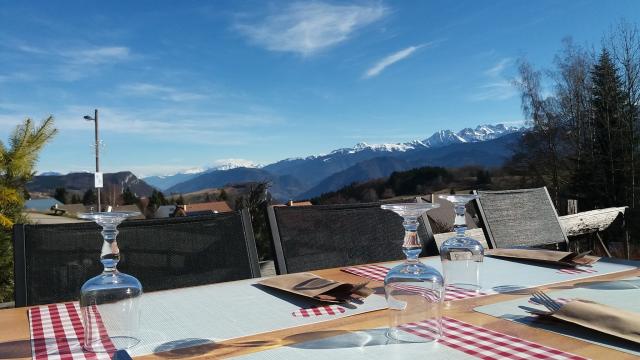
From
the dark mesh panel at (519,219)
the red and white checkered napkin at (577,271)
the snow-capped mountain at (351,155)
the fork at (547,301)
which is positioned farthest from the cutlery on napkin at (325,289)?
the snow-capped mountain at (351,155)

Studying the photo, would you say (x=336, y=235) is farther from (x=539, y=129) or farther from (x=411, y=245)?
(x=539, y=129)

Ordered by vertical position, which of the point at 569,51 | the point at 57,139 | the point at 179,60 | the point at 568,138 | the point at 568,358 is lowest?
the point at 568,358

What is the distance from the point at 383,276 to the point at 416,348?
0.55 m

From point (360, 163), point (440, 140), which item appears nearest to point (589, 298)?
point (360, 163)

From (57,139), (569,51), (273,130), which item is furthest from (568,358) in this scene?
(273,130)

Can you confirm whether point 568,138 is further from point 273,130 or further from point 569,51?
point 273,130

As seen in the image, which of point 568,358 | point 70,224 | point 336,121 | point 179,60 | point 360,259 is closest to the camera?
point 568,358

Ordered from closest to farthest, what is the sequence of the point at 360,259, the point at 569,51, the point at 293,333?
the point at 293,333, the point at 360,259, the point at 569,51

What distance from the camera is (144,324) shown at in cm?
88

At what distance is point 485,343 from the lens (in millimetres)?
769

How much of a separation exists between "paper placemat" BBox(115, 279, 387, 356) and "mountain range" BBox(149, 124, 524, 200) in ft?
239

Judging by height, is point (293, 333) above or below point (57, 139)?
below

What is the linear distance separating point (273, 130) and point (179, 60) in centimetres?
2157

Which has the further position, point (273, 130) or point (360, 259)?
point (273, 130)
